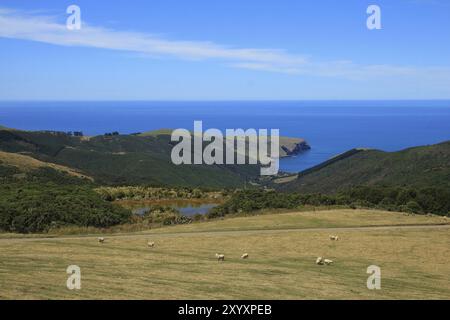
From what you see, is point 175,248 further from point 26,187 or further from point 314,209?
point 26,187

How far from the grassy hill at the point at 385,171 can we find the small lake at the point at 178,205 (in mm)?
36634

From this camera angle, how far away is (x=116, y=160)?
12500 centimetres

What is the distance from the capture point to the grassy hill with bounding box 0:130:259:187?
10875 centimetres

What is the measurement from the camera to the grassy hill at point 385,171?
80.5 meters

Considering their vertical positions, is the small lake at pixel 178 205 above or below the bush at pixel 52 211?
below

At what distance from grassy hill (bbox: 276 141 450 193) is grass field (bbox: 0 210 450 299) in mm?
42734

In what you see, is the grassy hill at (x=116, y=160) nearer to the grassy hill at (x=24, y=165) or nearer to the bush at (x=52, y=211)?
the grassy hill at (x=24, y=165)

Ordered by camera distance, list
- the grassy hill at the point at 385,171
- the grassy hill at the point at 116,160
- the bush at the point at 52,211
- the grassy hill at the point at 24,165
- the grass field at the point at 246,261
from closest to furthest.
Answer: the grass field at the point at 246,261 < the bush at the point at 52,211 < the grassy hill at the point at 24,165 < the grassy hill at the point at 385,171 < the grassy hill at the point at 116,160

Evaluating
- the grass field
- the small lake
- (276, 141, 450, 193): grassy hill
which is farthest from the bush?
(276, 141, 450, 193): grassy hill

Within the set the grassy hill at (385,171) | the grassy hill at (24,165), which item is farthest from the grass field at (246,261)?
the grassy hill at (24,165)

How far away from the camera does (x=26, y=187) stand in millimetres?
46250
